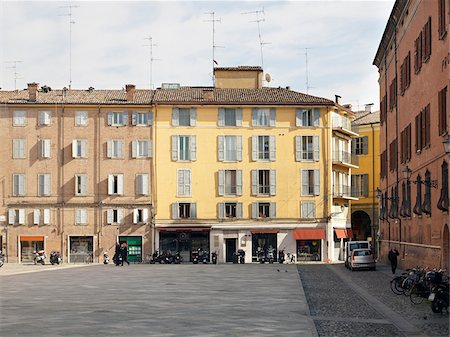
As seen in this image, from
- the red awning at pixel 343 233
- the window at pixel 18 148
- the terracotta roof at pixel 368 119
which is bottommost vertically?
the red awning at pixel 343 233

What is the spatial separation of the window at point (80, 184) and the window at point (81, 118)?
4.39m

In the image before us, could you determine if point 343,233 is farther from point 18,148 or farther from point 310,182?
point 18,148

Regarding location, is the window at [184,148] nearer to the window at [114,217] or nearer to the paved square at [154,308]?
the window at [114,217]

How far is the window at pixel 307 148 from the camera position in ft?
232

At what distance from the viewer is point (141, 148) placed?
69.9 m

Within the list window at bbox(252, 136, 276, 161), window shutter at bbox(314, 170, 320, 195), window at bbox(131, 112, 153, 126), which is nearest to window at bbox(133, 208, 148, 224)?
window at bbox(131, 112, 153, 126)

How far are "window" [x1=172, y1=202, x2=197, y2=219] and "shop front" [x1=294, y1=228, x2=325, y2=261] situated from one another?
8754mm

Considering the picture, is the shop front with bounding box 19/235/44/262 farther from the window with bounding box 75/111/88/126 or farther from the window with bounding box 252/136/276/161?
the window with bounding box 252/136/276/161

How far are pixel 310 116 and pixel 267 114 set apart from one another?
3.72 meters

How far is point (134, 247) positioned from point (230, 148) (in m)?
11.6

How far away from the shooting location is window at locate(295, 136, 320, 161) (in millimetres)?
70812

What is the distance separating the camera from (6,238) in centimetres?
6919

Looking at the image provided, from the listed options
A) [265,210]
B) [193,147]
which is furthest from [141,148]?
[265,210]

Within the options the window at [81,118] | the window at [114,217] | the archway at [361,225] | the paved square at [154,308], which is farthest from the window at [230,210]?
the paved square at [154,308]
